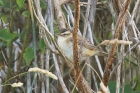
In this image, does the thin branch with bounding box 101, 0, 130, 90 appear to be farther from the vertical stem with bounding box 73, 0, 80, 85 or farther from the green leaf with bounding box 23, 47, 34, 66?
the green leaf with bounding box 23, 47, 34, 66

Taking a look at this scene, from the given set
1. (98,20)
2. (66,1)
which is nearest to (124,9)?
(66,1)

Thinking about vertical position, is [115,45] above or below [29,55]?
above

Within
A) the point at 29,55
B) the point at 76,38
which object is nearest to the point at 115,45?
the point at 76,38

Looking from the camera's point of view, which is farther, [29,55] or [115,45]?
[29,55]

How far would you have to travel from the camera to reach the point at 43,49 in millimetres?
3117

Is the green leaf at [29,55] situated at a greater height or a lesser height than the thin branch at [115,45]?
lesser

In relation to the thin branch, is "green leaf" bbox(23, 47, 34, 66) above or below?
below

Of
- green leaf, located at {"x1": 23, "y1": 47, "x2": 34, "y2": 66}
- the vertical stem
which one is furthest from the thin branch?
green leaf, located at {"x1": 23, "y1": 47, "x2": 34, "y2": 66}

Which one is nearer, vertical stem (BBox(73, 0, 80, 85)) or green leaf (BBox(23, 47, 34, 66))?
vertical stem (BBox(73, 0, 80, 85))

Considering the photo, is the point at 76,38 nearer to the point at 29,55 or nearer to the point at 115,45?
the point at 115,45

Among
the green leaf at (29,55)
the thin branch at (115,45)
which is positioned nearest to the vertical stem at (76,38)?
the thin branch at (115,45)

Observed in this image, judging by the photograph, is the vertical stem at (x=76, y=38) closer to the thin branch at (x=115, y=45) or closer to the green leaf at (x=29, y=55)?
the thin branch at (x=115, y=45)

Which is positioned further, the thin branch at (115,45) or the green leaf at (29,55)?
the green leaf at (29,55)

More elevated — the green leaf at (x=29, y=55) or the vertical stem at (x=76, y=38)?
the vertical stem at (x=76, y=38)
